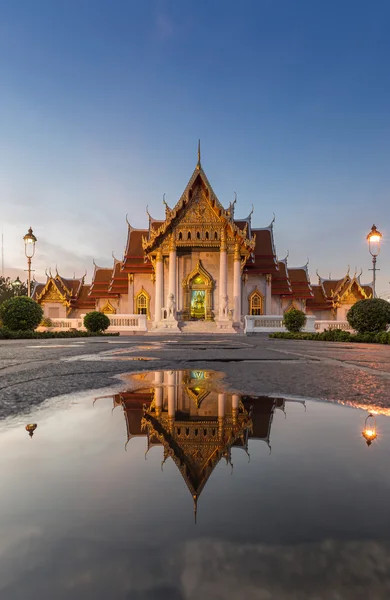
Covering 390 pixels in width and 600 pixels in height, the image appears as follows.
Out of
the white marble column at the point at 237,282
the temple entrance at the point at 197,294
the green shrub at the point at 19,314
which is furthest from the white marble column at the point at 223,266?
the green shrub at the point at 19,314

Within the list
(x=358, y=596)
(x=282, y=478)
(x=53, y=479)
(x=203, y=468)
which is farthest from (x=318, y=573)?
(x=53, y=479)

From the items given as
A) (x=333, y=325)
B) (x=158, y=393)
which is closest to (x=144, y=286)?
(x=333, y=325)

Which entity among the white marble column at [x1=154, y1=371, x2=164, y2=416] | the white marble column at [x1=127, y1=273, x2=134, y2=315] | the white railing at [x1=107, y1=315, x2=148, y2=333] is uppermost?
the white marble column at [x1=127, y1=273, x2=134, y2=315]

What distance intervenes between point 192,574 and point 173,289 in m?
25.6

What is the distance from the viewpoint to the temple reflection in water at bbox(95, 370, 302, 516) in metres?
1.36

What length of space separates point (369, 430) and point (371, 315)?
45.9 feet

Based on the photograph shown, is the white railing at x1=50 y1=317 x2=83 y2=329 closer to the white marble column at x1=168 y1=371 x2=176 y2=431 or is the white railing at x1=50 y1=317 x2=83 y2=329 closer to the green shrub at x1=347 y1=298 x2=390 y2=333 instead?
the green shrub at x1=347 y1=298 x2=390 y2=333

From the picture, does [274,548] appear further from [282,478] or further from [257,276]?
[257,276]

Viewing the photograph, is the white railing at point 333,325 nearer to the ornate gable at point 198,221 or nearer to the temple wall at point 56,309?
the ornate gable at point 198,221

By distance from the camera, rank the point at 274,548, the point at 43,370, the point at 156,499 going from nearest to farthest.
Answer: the point at 274,548 → the point at 156,499 → the point at 43,370

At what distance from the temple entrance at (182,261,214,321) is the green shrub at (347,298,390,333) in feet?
43.0

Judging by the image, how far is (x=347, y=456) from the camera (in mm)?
1405

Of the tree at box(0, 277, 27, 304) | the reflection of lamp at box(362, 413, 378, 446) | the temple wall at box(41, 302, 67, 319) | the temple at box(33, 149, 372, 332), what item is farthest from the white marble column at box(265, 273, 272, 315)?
the tree at box(0, 277, 27, 304)

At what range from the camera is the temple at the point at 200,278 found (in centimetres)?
2597
